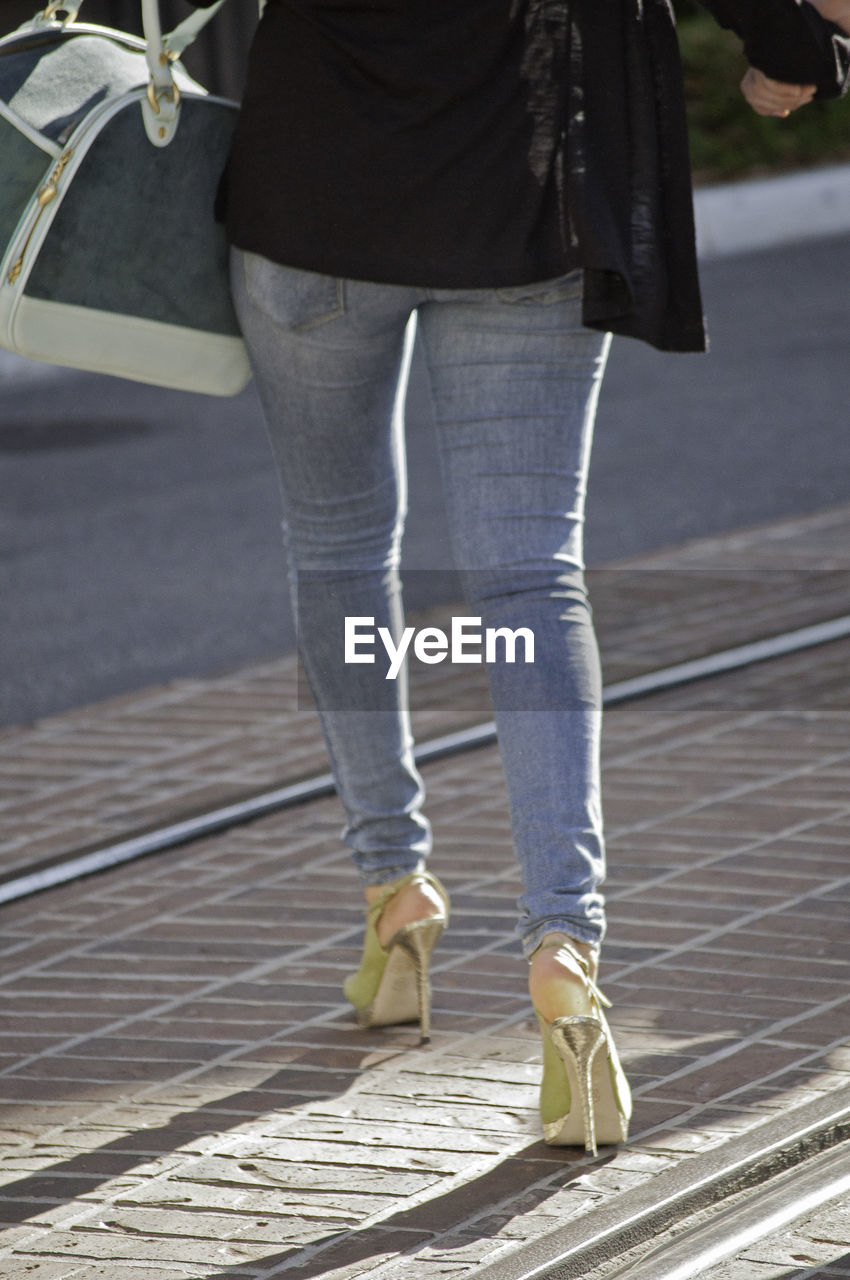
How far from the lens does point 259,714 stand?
4.98 m

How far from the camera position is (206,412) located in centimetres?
1009

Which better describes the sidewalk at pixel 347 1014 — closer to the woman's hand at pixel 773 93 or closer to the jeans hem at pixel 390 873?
the jeans hem at pixel 390 873

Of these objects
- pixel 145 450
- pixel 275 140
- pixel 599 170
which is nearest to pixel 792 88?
pixel 599 170

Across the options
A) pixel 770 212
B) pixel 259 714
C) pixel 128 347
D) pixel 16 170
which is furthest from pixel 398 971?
pixel 770 212

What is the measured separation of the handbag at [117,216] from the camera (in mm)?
2643

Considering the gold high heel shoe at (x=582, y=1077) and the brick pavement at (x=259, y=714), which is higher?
the brick pavement at (x=259, y=714)

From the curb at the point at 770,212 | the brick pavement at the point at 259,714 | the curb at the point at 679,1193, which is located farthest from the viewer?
the curb at the point at 770,212

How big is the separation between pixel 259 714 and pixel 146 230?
239cm

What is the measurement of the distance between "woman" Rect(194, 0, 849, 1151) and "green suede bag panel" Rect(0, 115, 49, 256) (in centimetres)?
26

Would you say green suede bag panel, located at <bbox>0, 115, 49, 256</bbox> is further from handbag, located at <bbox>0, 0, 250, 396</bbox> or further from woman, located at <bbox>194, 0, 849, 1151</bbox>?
woman, located at <bbox>194, 0, 849, 1151</bbox>

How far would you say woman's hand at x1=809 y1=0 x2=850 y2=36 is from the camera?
105 inches

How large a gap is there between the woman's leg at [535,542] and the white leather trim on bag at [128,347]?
1.12ft

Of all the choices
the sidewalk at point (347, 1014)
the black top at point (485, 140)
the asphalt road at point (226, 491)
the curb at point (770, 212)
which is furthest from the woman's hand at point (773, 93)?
the curb at point (770, 212)

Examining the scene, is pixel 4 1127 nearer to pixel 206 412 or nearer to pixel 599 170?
pixel 599 170
